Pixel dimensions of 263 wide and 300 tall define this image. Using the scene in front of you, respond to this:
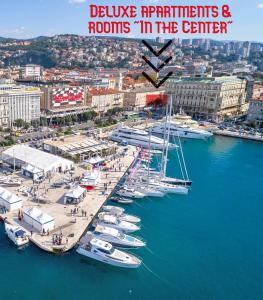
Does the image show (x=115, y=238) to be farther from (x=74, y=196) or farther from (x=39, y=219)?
(x=74, y=196)

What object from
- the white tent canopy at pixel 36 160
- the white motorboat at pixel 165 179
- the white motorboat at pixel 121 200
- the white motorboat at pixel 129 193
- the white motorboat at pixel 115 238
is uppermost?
the white tent canopy at pixel 36 160

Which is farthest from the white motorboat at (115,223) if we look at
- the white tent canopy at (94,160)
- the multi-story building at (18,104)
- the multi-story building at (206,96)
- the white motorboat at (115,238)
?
the multi-story building at (206,96)

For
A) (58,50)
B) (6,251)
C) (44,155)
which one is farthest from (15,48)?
(6,251)

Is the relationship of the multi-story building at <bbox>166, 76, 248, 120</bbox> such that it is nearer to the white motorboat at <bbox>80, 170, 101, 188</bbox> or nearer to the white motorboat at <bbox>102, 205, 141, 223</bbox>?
the white motorboat at <bbox>80, 170, 101, 188</bbox>

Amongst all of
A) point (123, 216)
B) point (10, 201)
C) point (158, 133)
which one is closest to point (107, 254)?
point (123, 216)

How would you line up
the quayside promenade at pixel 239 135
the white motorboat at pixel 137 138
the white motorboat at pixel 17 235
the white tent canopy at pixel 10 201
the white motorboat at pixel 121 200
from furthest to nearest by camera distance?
the quayside promenade at pixel 239 135, the white motorboat at pixel 137 138, the white motorboat at pixel 121 200, the white tent canopy at pixel 10 201, the white motorboat at pixel 17 235

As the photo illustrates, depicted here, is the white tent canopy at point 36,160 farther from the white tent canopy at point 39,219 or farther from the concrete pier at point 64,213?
the white tent canopy at point 39,219

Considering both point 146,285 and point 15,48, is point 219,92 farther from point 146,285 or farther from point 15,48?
point 15,48
